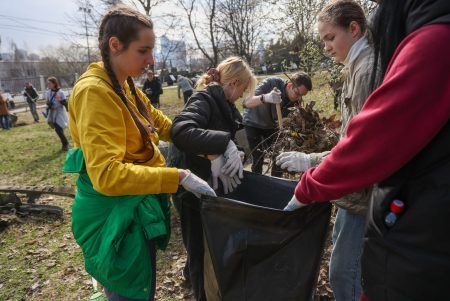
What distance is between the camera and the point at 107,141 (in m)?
1.35

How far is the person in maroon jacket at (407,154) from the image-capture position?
2.67ft

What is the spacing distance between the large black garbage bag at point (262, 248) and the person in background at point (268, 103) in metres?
2.07

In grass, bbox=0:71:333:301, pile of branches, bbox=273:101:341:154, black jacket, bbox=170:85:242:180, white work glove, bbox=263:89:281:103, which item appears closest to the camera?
black jacket, bbox=170:85:242:180

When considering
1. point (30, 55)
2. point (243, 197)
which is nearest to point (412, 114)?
point (243, 197)

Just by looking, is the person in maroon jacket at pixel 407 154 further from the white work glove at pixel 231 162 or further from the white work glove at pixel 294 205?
the white work glove at pixel 231 162

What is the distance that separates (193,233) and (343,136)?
111 centimetres

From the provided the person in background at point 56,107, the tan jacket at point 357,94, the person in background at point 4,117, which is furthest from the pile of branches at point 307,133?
the person in background at point 4,117

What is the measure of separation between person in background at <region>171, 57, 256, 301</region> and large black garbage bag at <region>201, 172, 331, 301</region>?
16.4 inches

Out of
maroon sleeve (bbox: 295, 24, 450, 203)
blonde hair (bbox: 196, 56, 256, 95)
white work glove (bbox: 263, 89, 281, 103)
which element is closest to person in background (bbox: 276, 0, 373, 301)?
maroon sleeve (bbox: 295, 24, 450, 203)

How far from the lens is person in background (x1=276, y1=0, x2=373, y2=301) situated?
1448 mm

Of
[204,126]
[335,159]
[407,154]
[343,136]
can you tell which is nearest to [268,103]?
[204,126]

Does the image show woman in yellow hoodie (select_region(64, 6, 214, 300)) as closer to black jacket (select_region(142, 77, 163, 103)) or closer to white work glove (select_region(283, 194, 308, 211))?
white work glove (select_region(283, 194, 308, 211))

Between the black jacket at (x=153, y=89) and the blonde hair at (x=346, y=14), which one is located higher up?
the blonde hair at (x=346, y=14)

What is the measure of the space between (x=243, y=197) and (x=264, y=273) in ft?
2.02
